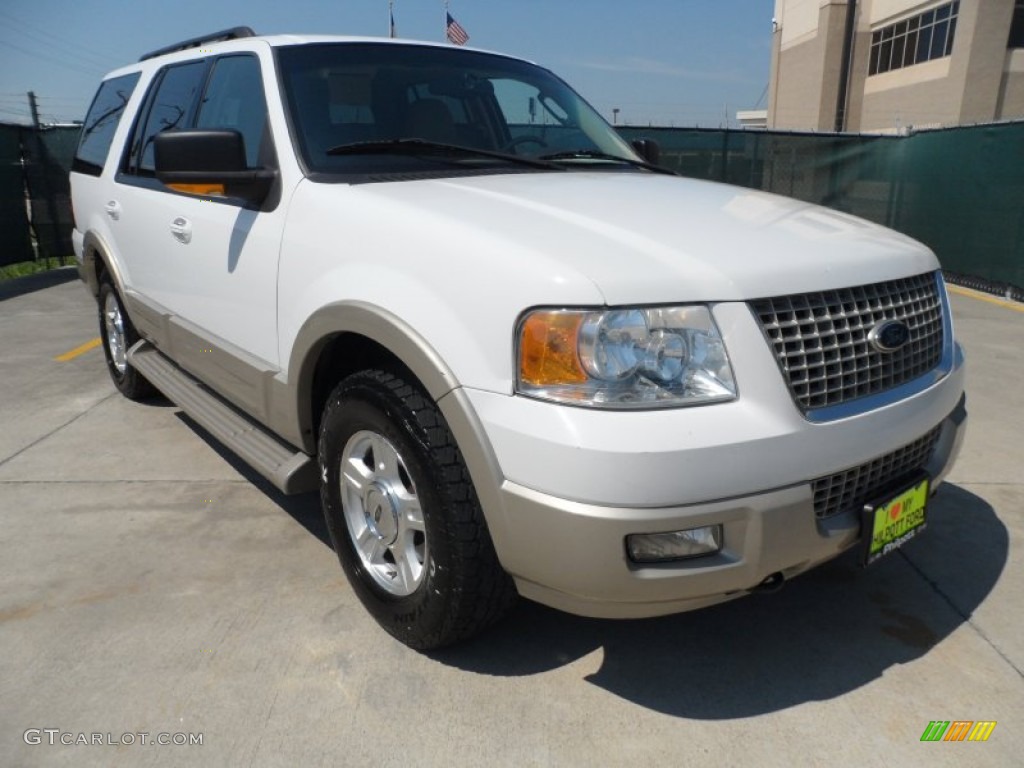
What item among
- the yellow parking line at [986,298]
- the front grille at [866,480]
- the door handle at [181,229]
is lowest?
the yellow parking line at [986,298]

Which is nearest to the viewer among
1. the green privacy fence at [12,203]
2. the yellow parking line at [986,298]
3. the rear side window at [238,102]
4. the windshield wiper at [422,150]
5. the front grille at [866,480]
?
the front grille at [866,480]

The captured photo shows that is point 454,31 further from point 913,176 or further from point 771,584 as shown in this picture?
point 771,584

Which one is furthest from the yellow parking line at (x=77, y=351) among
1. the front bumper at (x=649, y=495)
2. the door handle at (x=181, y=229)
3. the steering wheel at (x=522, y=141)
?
the front bumper at (x=649, y=495)

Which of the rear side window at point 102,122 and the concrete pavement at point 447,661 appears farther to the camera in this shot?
the rear side window at point 102,122

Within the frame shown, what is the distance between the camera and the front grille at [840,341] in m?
2.06

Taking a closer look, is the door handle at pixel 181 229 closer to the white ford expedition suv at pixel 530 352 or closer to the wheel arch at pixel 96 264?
the white ford expedition suv at pixel 530 352

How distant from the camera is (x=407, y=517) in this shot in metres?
2.45

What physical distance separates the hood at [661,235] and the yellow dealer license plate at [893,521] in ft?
2.06

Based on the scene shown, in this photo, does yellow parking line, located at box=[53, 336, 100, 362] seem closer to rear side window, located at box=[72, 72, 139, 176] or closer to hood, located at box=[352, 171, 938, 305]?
rear side window, located at box=[72, 72, 139, 176]

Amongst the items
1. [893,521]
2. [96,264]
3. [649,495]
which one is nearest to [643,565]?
[649,495]

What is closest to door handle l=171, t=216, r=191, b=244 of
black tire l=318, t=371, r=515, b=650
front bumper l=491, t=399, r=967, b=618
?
black tire l=318, t=371, r=515, b=650

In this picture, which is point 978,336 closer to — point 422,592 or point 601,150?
point 601,150

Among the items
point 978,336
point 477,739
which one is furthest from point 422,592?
point 978,336

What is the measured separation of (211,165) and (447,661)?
182 cm
